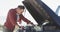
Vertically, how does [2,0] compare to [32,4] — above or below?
above

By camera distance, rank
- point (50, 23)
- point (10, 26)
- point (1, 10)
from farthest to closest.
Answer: point (1, 10) → point (10, 26) → point (50, 23)

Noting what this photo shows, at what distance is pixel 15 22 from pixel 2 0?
14.4 feet

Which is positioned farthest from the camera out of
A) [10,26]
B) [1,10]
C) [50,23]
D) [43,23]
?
[1,10]

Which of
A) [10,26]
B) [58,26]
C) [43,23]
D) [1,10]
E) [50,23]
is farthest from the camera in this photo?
[1,10]

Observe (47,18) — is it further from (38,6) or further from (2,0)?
(2,0)

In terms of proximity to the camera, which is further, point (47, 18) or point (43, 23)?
point (43, 23)

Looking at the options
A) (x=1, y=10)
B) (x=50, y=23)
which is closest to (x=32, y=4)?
(x=50, y=23)

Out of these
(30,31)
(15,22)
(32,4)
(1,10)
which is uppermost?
(1,10)

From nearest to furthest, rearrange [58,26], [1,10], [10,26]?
1. [58,26]
2. [10,26]
3. [1,10]

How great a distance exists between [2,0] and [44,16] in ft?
15.2

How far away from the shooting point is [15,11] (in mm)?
3914

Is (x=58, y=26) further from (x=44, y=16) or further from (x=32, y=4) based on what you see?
(x=32, y=4)

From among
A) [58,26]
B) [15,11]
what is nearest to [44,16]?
[58,26]

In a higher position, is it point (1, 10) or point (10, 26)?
point (1, 10)
